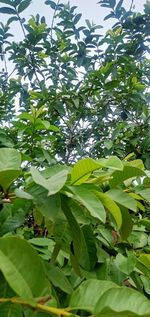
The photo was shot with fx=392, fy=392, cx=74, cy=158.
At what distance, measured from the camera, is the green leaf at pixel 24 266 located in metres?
0.51

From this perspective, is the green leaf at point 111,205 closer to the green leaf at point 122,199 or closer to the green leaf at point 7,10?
the green leaf at point 122,199

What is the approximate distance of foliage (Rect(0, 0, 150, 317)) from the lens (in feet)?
1.78

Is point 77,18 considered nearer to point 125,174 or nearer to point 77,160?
point 77,160

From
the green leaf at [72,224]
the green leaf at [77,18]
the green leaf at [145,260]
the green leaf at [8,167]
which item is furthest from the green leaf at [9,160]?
the green leaf at [77,18]

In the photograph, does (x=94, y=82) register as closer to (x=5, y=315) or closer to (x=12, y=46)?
(x=12, y=46)

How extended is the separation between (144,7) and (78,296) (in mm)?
2172

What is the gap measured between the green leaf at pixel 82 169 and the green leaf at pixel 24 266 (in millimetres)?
205

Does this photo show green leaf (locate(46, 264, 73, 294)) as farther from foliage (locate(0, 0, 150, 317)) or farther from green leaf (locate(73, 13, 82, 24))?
green leaf (locate(73, 13, 82, 24))

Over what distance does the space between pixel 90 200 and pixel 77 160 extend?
5.65 ft

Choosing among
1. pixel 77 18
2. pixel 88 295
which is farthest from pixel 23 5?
pixel 88 295

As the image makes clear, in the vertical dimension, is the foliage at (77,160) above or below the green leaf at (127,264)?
above

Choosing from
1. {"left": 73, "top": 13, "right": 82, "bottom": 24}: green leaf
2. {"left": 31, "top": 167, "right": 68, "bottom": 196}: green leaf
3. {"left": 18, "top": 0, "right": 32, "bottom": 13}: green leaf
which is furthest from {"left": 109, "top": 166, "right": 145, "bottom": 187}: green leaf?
{"left": 73, "top": 13, "right": 82, "bottom": 24}: green leaf

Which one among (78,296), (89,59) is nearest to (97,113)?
(89,59)

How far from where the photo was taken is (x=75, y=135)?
2.49 meters
